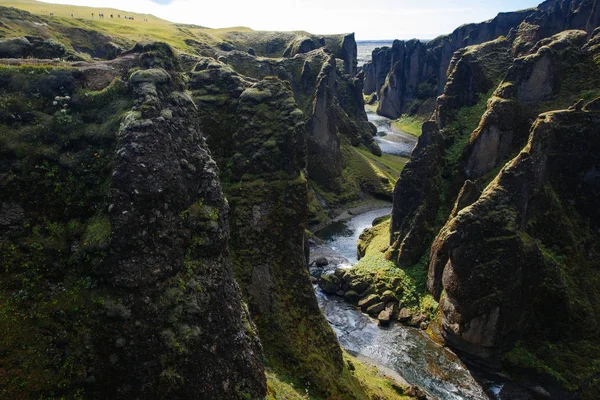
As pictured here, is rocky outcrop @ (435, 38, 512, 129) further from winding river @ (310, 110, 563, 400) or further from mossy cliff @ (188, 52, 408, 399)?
mossy cliff @ (188, 52, 408, 399)

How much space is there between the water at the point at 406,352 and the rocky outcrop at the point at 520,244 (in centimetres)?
257

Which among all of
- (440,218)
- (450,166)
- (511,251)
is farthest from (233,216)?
(450,166)

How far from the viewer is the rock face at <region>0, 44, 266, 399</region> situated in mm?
14352

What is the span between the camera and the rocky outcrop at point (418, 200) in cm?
5169

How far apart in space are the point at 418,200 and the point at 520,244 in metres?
18.2

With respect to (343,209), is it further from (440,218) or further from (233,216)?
(233,216)

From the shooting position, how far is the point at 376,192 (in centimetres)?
9600

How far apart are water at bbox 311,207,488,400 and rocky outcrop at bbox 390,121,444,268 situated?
10.4 m

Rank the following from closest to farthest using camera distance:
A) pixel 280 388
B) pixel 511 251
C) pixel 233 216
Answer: pixel 280 388 < pixel 233 216 < pixel 511 251

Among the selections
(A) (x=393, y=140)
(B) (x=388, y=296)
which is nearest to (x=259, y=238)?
(B) (x=388, y=296)

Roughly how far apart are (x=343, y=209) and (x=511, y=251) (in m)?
52.0

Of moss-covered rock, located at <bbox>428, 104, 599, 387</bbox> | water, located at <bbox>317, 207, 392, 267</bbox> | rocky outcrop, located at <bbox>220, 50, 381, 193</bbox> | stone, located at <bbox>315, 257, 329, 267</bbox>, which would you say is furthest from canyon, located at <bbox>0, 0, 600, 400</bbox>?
rocky outcrop, located at <bbox>220, 50, 381, 193</bbox>

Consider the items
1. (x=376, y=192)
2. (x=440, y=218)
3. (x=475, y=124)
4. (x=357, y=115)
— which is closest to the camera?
(x=440, y=218)

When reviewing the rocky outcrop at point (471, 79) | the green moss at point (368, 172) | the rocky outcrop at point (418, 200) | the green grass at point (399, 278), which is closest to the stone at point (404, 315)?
the green grass at point (399, 278)
